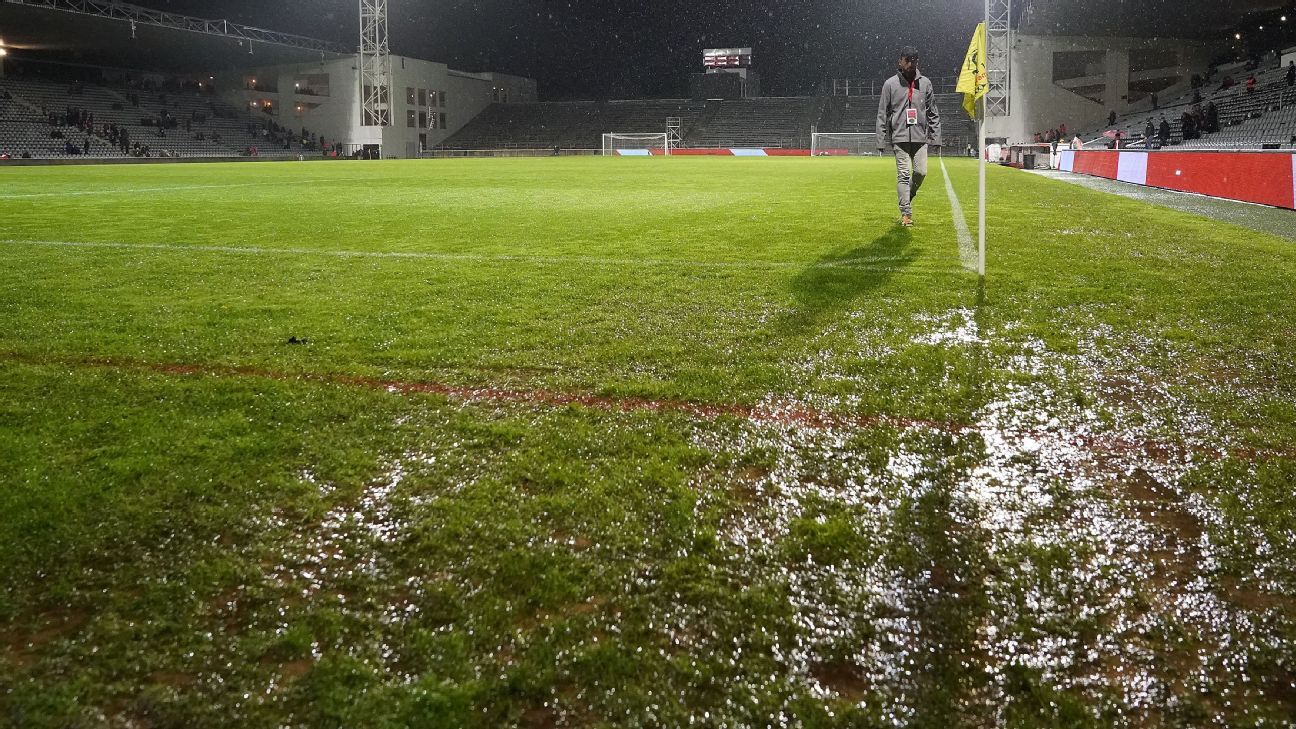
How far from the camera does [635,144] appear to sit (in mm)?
57469

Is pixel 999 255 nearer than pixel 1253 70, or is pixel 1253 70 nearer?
pixel 999 255

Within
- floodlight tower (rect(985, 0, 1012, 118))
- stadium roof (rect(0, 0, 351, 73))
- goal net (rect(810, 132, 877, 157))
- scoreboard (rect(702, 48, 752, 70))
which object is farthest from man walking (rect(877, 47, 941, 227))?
scoreboard (rect(702, 48, 752, 70))

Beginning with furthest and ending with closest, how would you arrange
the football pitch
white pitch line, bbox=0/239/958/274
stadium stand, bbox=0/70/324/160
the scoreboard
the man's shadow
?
the scoreboard
stadium stand, bbox=0/70/324/160
white pitch line, bbox=0/239/958/274
the man's shadow
the football pitch

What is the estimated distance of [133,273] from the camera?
6.32 m

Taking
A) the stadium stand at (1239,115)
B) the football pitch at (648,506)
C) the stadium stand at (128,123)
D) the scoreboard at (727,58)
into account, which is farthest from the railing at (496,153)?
the football pitch at (648,506)

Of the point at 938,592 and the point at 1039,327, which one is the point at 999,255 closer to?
the point at 1039,327

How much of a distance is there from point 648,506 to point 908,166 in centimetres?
745

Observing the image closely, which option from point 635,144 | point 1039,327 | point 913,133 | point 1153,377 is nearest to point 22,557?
point 1153,377

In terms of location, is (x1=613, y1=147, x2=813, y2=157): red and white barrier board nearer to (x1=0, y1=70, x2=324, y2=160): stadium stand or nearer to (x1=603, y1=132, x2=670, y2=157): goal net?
(x1=603, y1=132, x2=670, y2=157): goal net

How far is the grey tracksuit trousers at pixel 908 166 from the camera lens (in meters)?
8.75

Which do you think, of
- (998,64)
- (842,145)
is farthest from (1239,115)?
(842,145)

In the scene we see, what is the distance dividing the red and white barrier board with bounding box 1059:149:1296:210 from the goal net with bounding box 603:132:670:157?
3542cm

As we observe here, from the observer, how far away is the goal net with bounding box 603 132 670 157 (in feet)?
180

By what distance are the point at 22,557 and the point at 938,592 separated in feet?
7.19
